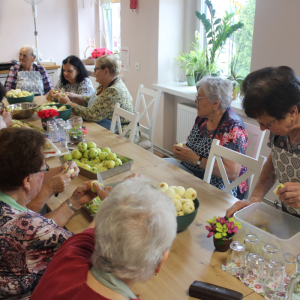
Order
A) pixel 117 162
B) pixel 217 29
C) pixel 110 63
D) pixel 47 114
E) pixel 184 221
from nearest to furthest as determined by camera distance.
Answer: pixel 184 221 → pixel 117 162 → pixel 47 114 → pixel 110 63 → pixel 217 29

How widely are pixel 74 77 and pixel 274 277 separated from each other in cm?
312

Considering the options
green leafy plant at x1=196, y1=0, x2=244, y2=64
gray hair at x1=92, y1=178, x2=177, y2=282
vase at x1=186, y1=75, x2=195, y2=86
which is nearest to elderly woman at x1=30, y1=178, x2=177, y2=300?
gray hair at x1=92, y1=178, x2=177, y2=282

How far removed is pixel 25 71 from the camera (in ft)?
13.2

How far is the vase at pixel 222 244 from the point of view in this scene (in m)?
1.17

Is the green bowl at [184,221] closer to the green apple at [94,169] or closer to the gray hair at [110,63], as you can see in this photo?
the green apple at [94,169]

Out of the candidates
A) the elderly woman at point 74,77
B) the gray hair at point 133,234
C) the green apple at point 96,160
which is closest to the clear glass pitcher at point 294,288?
the gray hair at point 133,234

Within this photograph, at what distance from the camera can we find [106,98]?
2.85 meters

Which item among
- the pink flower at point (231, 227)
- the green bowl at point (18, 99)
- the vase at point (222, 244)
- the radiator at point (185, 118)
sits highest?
the green bowl at point (18, 99)

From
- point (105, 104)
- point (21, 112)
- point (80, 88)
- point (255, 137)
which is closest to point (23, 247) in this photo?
point (255, 137)

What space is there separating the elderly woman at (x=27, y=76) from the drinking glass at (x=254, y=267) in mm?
3680

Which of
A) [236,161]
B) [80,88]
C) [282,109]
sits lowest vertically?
[236,161]

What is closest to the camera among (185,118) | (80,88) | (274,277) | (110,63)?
(274,277)

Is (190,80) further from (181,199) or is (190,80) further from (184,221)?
(184,221)

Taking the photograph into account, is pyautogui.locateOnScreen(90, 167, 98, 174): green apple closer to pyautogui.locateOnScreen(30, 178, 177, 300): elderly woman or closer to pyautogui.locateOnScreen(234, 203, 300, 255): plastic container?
pyautogui.locateOnScreen(234, 203, 300, 255): plastic container
